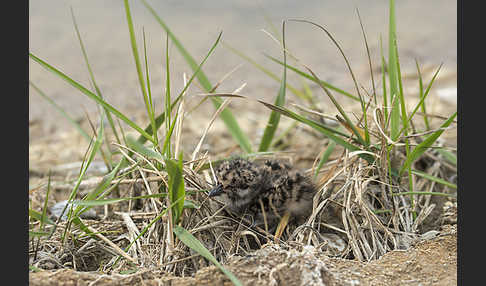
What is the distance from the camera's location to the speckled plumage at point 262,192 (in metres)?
3.17

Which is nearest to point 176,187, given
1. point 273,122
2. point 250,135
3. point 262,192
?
point 262,192

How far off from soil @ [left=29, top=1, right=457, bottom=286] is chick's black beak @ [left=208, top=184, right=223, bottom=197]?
461 mm

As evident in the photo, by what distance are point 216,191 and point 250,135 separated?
8.01ft

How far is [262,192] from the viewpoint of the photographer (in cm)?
333

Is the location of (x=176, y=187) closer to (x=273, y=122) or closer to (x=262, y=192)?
(x=262, y=192)

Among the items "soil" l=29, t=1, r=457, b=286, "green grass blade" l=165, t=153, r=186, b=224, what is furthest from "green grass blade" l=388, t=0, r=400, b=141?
"green grass blade" l=165, t=153, r=186, b=224

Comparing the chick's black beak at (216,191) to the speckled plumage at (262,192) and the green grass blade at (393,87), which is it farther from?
the green grass blade at (393,87)

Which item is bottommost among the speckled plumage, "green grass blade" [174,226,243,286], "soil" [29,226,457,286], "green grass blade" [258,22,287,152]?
"soil" [29,226,457,286]

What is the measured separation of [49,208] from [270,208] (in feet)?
5.39

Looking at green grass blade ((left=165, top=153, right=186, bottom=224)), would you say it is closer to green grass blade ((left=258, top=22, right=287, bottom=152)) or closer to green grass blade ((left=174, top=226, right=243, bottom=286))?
green grass blade ((left=174, top=226, right=243, bottom=286))

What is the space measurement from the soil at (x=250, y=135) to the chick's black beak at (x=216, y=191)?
0.46m

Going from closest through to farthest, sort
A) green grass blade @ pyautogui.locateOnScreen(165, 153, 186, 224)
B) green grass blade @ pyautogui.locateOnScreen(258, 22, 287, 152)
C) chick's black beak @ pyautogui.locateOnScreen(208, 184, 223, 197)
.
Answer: green grass blade @ pyautogui.locateOnScreen(165, 153, 186, 224) < chick's black beak @ pyautogui.locateOnScreen(208, 184, 223, 197) < green grass blade @ pyautogui.locateOnScreen(258, 22, 287, 152)

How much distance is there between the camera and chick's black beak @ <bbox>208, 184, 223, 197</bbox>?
120 inches

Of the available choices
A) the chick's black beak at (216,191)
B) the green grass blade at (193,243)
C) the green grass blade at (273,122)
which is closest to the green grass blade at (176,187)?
the green grass blade at (193,243)
